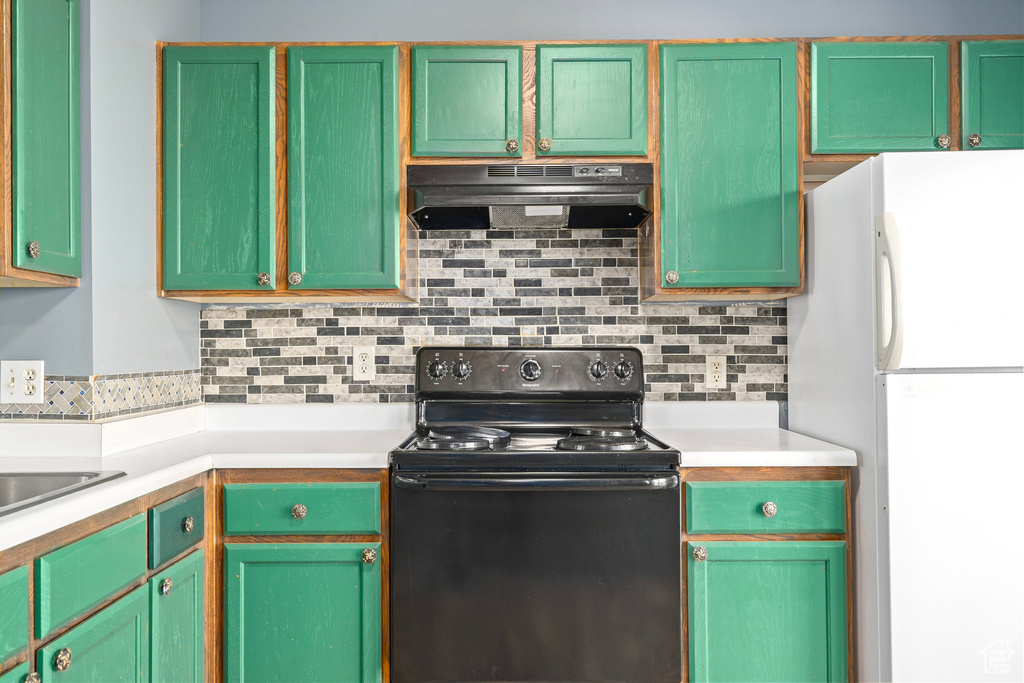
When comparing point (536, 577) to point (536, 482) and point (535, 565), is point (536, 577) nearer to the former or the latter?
point (535, 565)

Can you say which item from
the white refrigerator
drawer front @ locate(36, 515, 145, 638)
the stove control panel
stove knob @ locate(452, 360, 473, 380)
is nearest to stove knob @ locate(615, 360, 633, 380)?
the stove control panel

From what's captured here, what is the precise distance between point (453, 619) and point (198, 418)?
1199mm

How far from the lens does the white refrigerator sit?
163 cm

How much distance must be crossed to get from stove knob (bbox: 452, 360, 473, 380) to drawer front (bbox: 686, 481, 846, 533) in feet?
2.79

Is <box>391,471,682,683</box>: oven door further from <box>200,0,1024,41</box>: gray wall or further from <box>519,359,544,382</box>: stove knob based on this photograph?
<box>200,0,1024,41</box>: gray wall

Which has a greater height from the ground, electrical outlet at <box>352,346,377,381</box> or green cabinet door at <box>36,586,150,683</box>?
electrical outlet at <box>352,346,377,381</box>

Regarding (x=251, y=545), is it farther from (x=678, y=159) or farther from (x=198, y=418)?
(x=678, y=159)

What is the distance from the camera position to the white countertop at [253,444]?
4.51 feet

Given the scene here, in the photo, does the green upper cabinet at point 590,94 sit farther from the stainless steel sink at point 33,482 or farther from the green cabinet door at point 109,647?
the green cabinet door at point 109,647

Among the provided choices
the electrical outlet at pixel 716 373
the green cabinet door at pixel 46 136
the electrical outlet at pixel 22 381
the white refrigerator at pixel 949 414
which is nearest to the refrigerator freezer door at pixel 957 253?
the white refrigerator at pixel 949 414

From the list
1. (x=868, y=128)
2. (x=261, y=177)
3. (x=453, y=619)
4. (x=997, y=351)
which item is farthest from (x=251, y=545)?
(x=868, y=128)

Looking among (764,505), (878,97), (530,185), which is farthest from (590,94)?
(764,505)

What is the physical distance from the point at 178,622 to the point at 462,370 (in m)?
1.11

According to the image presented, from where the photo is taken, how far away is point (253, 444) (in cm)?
199
